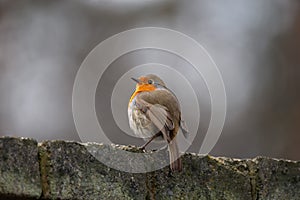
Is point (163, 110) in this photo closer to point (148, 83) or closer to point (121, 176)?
point (148, 83)

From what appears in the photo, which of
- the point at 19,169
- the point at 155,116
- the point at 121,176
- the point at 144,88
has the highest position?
the point at 144,88

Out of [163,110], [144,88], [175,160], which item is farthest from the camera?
[144,88]

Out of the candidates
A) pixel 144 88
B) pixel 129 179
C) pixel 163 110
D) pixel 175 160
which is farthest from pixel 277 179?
pixel 144 88

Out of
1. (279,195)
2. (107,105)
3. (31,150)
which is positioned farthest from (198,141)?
(31,150)

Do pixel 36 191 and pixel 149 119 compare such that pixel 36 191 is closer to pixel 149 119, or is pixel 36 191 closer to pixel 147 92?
pixel 149 119

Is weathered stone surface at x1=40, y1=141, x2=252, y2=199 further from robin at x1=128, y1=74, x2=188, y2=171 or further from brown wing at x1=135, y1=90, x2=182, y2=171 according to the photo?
robin at x1=128, y1=74, x2=188, y2=171

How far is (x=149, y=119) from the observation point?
14.1ft

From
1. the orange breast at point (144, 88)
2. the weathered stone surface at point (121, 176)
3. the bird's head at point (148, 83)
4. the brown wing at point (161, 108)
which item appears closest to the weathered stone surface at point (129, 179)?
the weathered stone surface at point (121, 176)

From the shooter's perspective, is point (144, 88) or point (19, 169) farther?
point (144, 88)

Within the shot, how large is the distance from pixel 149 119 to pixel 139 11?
4.20 metres

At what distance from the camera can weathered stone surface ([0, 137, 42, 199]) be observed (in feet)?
8.62

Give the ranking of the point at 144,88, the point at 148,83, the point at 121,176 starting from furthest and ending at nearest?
the point at 148,83
the point at 144,88
the point at 121,176

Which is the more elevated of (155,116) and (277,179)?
(155,116)

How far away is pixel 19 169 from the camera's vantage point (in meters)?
2.68
